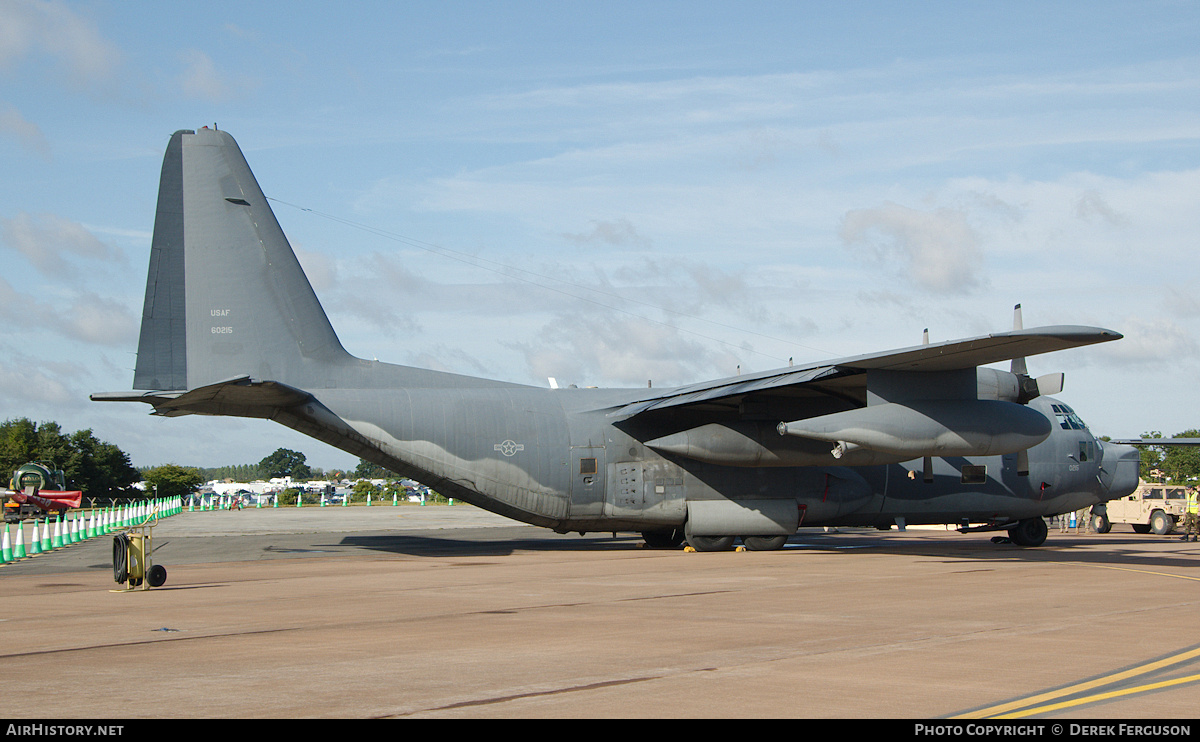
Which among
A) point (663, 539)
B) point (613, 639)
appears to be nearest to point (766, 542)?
point (663, 539)

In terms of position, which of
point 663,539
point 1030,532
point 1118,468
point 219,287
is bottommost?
point 663,539

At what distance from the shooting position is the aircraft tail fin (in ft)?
66.1

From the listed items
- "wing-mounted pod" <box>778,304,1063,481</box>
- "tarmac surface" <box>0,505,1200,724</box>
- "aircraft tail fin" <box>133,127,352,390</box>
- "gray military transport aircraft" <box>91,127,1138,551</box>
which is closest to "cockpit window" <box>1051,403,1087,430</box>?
"gray military transport aircraft" <box>91,127,1138,551</box>

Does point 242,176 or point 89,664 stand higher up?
point 242,176

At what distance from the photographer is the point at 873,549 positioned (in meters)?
24.4

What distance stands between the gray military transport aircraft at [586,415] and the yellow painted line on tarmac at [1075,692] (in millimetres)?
9610

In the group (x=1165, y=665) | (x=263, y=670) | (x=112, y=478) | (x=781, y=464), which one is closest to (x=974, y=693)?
(x=1165, y=665)

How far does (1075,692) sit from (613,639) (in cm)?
432

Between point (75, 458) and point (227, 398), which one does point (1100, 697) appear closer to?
point (227, 398)

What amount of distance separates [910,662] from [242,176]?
1758 cm

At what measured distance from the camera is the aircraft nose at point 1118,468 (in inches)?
1016

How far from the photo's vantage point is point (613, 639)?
9891 millimetres

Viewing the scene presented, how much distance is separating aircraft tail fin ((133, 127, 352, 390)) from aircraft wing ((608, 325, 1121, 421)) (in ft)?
24.6

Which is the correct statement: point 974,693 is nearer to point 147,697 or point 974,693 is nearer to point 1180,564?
point 147,697
